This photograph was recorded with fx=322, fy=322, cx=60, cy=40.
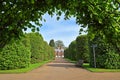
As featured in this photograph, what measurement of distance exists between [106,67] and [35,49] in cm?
1863

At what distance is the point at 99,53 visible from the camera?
30312 millimetres

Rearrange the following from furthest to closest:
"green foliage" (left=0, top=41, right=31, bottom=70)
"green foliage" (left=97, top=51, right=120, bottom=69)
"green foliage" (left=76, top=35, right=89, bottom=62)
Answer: "green foliage" (left=76, top=35, right=89, bottom=62) → "green foliage" (left=97, top=51, right=120, bottom=69) → "green foliage" (left=0, top=41, right=31, bottom=70)

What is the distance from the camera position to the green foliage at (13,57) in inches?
1089

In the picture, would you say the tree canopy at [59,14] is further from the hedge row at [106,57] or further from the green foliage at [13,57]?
the hedge row at [106,57]

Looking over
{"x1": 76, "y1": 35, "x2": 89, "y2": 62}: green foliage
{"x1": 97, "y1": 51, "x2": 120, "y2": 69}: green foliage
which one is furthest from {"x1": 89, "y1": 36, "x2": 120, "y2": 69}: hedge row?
{"x1": 76, "y1": 35, "x2": 89, "y2": 62}: green foliage

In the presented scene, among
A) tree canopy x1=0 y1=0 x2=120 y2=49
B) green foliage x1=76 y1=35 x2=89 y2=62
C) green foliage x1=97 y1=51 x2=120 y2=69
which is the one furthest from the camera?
green foliage x1=76 y1=35 x2=89 y2=62

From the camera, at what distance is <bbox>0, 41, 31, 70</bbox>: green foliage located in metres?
27.7

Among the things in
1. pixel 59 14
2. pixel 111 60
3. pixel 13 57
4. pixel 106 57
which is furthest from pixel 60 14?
pixel 106 57

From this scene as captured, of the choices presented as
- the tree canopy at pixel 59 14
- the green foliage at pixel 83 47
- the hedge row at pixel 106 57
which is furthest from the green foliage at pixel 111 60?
the tree canopy at pixel 59 14

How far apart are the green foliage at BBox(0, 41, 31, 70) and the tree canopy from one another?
67.7 ft

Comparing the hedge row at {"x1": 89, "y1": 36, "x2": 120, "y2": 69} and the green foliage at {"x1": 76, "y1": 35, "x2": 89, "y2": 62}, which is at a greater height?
the green foliage at {"x1": 76, "y1": 35, "x2": 89, "y2": 62}

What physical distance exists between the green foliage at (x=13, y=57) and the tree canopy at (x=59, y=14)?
20636 millimetres

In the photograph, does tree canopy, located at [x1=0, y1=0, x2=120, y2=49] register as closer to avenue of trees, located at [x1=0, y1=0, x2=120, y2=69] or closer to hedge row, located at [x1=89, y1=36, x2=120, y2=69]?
avenue of trees, located at [x1=0, y1=0, x2=120, y2=69]

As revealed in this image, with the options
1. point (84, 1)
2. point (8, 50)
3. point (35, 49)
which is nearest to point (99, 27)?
point (84, 1)
